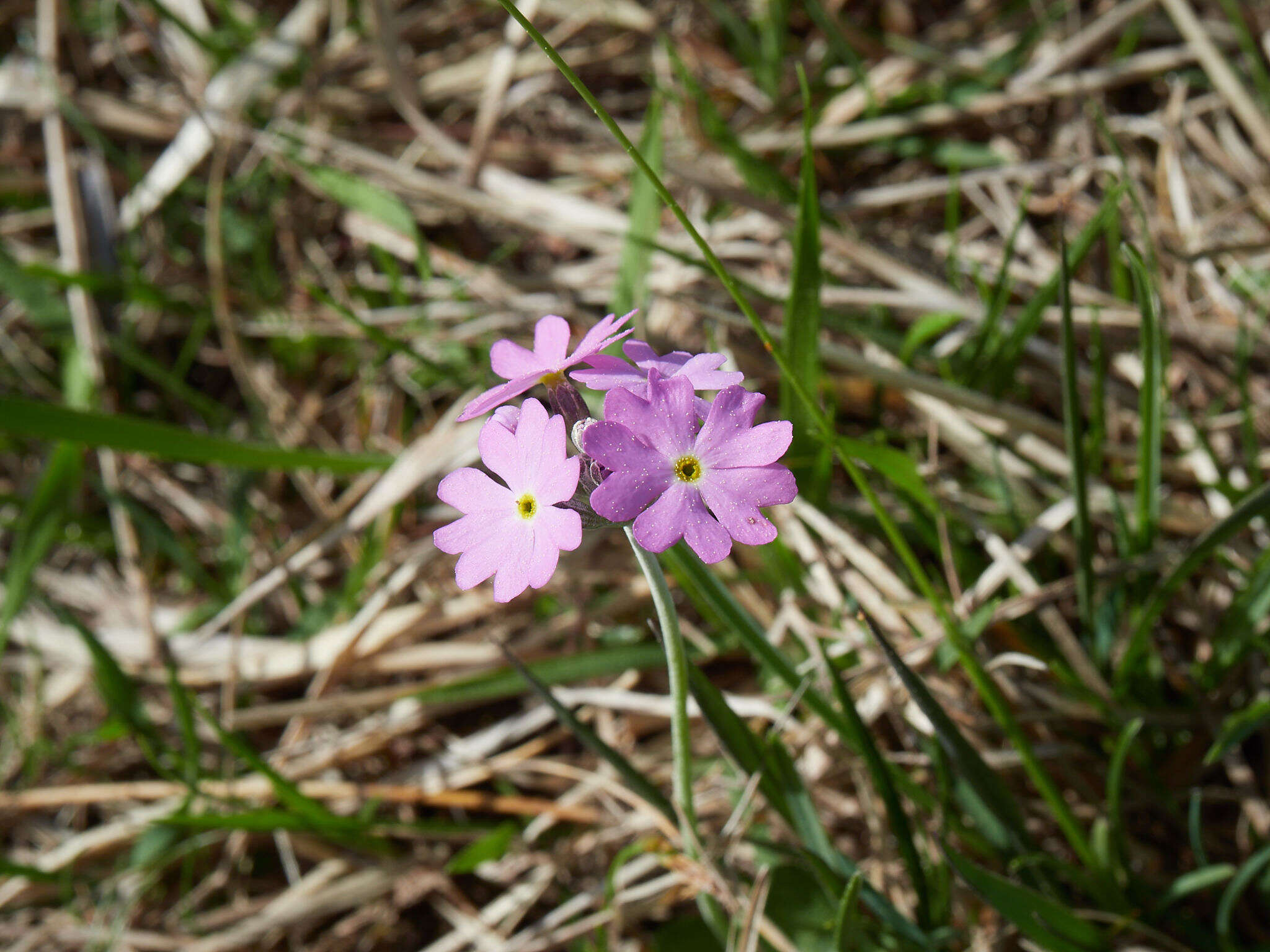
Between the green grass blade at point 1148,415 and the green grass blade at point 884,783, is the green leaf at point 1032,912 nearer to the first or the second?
the green grass blade at point 884,783

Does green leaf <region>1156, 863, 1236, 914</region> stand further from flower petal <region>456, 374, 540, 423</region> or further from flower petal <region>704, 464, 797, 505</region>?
flower petal <region>456, 374, 540, 423</region>

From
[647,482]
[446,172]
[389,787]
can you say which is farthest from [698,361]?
[446,172]

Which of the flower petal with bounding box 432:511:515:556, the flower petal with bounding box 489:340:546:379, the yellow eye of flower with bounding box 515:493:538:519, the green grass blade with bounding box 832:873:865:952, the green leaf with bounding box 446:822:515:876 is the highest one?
the flower petal with bounding box 489:340:546:379

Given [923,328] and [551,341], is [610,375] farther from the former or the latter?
[923,328]

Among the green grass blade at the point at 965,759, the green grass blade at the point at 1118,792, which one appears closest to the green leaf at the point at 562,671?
the green grass blade at the point at 965,759

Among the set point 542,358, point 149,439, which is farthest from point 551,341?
point 149,439

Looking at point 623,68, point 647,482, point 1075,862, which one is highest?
point 623,68

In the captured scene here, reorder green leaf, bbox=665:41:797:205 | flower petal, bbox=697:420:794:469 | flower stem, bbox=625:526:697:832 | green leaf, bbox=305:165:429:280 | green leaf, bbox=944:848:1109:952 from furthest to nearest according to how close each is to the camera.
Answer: green leaf, bbox=305:165:429:280 → green leaf, bbox=665:41:797:205 → green leaf, bbox=944:848:1109:952 → flower stem, bbox=625:526:697:832 → flower petal, bbox=697:420:794:469

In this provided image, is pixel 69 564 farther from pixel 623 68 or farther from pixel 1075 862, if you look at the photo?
pixel 1075 862

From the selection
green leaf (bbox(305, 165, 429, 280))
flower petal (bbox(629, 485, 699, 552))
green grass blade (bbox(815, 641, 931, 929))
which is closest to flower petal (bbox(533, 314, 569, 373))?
flower petal (bbox(629, 485, 699, 552))
